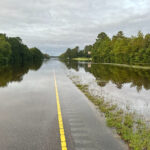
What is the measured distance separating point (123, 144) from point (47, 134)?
8.31 ft

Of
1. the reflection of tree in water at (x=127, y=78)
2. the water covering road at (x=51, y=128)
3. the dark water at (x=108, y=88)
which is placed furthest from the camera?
the reflection of tree in water at (x=127, y=78)

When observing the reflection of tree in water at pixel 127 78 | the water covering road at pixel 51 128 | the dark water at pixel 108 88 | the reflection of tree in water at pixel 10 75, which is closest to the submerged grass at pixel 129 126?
the water covering road at pixel 51 128

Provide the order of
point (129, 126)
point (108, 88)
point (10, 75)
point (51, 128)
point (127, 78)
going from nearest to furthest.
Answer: point (51, 128), point (129, 126), point (108, 88), point (127, 78), point (10, 75)

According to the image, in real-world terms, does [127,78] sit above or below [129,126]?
above

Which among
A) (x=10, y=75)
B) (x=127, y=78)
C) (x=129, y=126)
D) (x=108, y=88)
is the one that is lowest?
(x=129, y=126)

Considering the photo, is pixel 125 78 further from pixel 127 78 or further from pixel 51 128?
pixel 51 128

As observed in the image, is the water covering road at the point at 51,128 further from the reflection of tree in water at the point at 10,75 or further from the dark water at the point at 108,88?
A: the reflection of tree in water at the point at 10,75

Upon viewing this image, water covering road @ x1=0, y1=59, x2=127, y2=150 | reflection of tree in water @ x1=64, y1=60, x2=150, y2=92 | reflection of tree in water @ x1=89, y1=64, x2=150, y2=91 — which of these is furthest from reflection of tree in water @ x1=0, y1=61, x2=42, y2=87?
reflection of tree in water @ x1=89, y1=64, x2=150, y2=91

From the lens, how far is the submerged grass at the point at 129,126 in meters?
4.57

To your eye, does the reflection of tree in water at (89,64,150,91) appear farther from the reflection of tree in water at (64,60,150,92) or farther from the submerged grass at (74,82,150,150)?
the submerged grass at (74,82,150,150)

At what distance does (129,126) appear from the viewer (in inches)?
231

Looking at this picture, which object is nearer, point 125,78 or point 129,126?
point 129,126

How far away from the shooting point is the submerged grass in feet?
15.0

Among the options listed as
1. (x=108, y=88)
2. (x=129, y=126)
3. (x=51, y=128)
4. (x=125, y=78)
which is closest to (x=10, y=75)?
(x=108, y=88)
